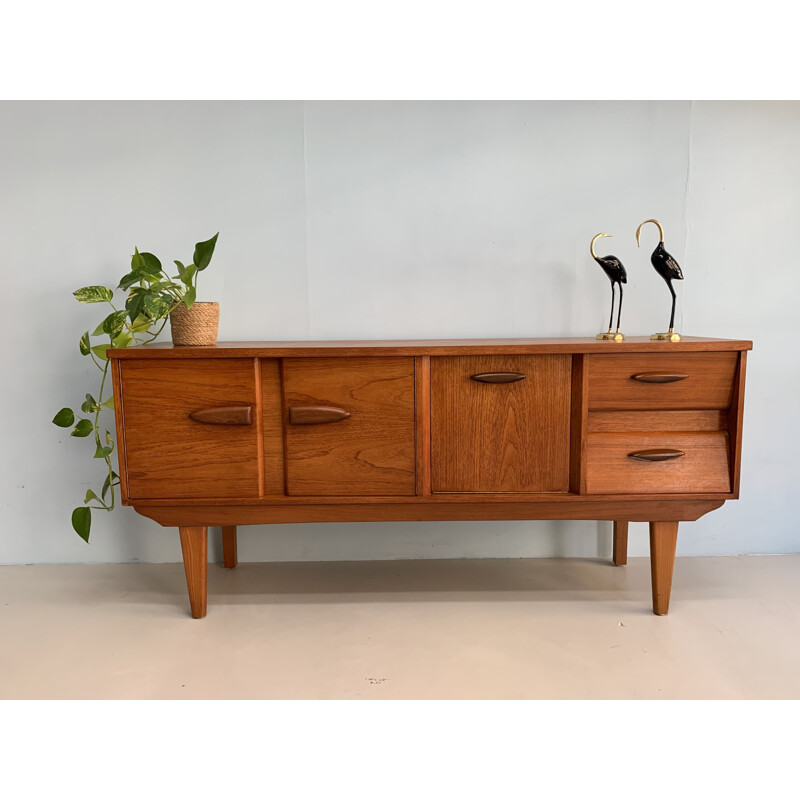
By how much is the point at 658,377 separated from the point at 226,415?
119 centimetres

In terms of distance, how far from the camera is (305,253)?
2303 millimetres

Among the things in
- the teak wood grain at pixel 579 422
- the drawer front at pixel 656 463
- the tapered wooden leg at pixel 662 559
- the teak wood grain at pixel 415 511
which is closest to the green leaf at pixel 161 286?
the teak wood grain at pixel 415 511

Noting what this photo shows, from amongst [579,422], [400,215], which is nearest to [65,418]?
[400,215]

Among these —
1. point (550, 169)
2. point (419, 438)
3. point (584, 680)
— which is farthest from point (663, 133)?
point (584, 680)

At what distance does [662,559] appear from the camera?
1.90 meters

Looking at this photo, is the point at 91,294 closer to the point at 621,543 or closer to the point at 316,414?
the point at 316,414

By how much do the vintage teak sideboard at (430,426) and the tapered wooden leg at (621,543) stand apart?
18.4 inches

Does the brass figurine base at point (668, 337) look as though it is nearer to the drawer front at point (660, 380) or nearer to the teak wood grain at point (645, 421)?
the drawer front at point (660, 380)

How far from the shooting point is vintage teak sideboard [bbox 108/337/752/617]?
1.79 m

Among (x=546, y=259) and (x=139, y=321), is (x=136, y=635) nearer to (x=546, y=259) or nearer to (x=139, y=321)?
(x=139, y=321)

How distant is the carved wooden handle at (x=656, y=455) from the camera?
71.1 inches

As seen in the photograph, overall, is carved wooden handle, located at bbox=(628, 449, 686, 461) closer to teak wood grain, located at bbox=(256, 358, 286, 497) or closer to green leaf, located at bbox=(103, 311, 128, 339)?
teak wood grain, located at bbox=(256, 358, 286, 497)

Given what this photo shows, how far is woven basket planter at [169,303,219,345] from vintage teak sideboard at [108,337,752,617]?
0.47ft

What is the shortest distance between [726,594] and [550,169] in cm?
153
